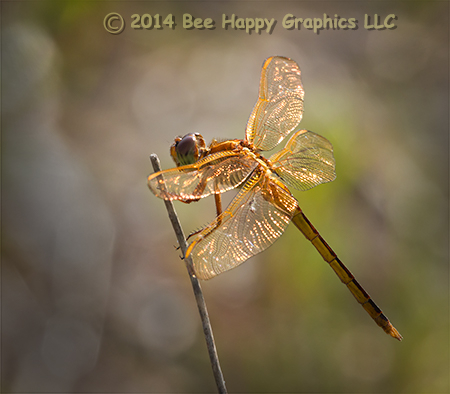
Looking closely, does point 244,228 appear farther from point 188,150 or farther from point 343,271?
point 343,271

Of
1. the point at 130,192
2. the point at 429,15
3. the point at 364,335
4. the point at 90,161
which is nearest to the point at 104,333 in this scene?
the point at 130,192

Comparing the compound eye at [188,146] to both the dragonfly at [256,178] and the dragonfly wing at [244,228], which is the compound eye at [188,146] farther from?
the dragonfly wing at [244,228]

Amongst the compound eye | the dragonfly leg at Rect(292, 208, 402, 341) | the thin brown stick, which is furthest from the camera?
the dragonfly leg at Rect(292, 208, 402, 341)

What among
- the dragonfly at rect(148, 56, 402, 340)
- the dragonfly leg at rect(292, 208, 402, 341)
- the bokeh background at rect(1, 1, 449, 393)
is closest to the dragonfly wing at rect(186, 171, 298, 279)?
the dragonfly at rect(148, 56, 402, 340)

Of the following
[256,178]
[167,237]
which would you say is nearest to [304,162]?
[256,178]

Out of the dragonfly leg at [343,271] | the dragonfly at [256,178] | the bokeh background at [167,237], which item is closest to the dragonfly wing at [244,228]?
the dragonfly at [256,178]

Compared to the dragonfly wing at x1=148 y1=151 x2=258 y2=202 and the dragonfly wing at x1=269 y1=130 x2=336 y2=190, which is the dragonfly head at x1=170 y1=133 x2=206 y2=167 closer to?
the dragonfly wing at x1=148 y1=151 x2=258 y2=202
